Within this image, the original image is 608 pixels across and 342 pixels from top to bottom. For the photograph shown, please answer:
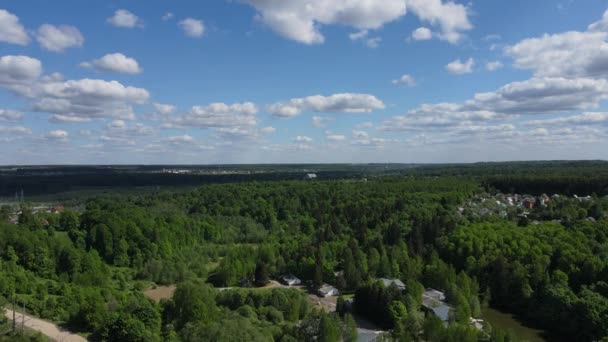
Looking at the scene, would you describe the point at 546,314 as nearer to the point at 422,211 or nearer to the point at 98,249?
the point at 422,211

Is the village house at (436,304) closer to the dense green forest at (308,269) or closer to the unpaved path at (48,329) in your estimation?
the dense green forest at (308,269)

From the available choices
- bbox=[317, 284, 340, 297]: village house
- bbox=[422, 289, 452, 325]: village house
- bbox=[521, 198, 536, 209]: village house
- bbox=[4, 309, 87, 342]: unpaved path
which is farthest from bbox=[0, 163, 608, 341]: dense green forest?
bbox=[521, 198, 536, 209]: village house

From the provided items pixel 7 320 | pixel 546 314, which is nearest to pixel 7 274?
pixel 7 320

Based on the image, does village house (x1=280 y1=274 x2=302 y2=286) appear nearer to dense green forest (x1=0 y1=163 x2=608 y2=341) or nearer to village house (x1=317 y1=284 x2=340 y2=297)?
dense green forest (x1=0 y1=163 x2=608 y2=341)

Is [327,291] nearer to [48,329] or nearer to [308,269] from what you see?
[308,269]

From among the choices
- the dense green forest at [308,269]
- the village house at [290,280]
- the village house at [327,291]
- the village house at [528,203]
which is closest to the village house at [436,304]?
the dense green forest at [308,269]

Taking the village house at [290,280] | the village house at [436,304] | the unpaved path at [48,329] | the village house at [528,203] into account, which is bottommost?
the village house at [290,280]
